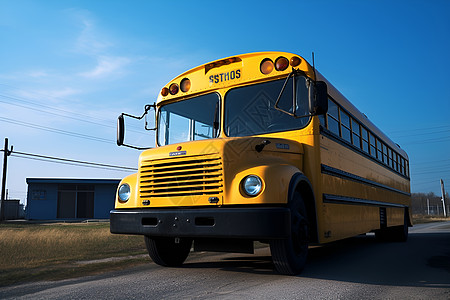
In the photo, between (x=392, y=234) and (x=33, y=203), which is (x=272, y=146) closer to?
(x=392, y=234)

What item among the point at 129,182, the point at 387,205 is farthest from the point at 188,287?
the point at 387,205

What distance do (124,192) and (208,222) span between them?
135 cm

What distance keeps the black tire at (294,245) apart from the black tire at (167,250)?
1.46 meters

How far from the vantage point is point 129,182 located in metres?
5.15

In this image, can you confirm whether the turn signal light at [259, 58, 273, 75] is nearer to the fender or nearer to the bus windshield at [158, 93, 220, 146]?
the bus windshield at [158, 93, 220, 146]

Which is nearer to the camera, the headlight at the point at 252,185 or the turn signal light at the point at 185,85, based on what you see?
the headlight at the point at 252,185

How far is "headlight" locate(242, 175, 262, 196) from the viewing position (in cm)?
419

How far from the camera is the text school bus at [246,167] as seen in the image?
4266mm

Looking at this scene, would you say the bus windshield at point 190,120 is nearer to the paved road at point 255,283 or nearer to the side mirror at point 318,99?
the side mirror at point 318,99

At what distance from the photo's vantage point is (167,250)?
18.8ft

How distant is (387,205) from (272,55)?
215 inches

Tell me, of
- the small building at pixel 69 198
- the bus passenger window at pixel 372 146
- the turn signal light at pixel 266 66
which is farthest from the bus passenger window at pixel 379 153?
the small building at pixel 69 198

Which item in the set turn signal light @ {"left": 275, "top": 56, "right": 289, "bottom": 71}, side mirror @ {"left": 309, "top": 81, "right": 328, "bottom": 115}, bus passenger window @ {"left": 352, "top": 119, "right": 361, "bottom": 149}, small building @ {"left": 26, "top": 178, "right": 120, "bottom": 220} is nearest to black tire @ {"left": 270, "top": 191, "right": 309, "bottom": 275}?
side mirror @ {"left": 309, "top": 81, "right": 328, "bottom": 115}

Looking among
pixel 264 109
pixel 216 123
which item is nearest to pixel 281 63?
pixel 264 109
